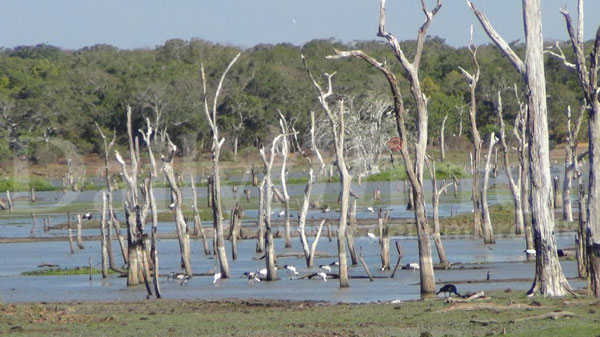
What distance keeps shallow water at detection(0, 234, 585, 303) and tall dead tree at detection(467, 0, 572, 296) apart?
3612 millimetres

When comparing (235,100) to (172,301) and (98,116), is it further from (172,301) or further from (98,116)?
(172,301)

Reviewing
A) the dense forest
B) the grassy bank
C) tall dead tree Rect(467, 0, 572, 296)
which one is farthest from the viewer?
the dense forest

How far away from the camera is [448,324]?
16.8m

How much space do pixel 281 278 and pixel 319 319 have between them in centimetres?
1052

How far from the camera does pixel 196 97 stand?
9244cm

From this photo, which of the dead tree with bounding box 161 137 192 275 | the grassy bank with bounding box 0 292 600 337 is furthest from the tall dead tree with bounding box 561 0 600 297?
the dead tree with bounding box 161 137 192 275

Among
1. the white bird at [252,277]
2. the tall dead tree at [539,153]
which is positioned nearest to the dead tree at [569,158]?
the white bird at [252,277]

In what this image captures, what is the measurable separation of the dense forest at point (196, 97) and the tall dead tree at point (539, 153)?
6229cm

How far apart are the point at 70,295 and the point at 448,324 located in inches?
524

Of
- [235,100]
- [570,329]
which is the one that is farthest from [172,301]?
[235,100]

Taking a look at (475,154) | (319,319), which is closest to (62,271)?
(475,154)

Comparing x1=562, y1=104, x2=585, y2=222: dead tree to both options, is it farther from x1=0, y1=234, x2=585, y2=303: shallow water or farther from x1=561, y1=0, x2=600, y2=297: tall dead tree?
x1=561, y1=0, x2=600, y2=297: tall dead tree

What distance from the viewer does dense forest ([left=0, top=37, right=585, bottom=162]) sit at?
88.0m

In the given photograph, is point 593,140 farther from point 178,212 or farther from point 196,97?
point 196,97
